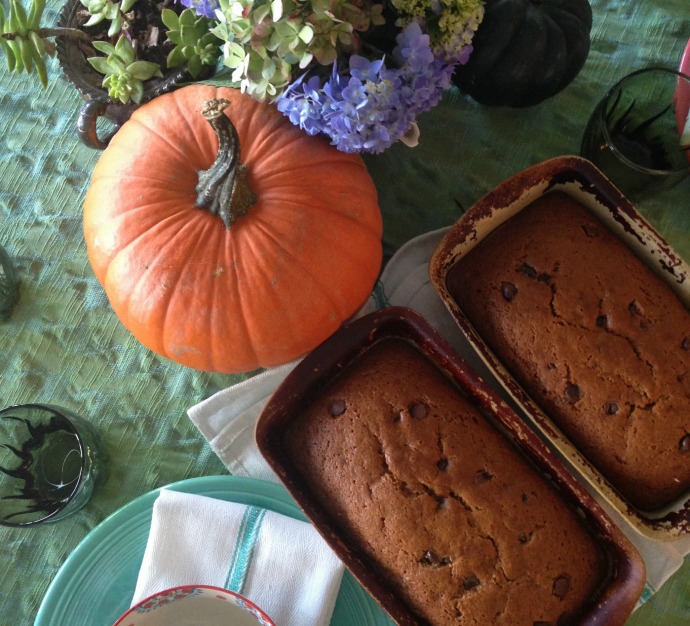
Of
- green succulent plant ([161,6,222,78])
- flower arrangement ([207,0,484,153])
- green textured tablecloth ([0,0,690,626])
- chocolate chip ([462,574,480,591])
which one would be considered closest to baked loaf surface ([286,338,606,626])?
chocolate chip ([462,574,480,591])

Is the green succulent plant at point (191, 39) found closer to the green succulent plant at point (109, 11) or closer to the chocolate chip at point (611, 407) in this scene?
the green succulent plant at point (109, 11)

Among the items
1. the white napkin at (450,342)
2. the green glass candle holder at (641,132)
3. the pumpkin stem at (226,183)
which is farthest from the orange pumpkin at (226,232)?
the green glass candle holder at (641,132)

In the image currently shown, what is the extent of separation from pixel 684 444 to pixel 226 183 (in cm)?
65

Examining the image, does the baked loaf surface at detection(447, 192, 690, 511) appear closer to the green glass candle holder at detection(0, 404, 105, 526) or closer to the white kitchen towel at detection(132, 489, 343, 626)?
the white kitchen towel at detection(132, 489, 343, 626)

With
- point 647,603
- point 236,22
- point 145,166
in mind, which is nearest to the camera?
point 236,22

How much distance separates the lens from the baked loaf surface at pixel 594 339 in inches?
34.1

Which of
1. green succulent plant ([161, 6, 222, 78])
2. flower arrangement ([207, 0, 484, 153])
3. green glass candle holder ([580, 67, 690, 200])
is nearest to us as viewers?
flower arrangement ([207, 0, 484, 153])

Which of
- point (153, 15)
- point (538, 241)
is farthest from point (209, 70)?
point (538, 241)

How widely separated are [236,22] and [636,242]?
0.58 m

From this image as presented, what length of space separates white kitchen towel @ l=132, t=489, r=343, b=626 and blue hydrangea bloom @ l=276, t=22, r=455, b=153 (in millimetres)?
490

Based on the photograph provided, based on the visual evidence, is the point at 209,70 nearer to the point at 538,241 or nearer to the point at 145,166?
the point at 145,166

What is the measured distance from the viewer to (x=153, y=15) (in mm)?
950

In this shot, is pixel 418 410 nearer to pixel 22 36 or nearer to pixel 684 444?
pixel 684 444

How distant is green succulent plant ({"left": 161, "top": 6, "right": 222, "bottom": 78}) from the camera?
807mm
